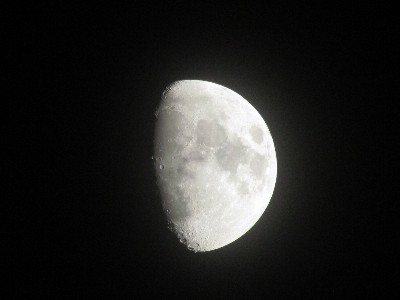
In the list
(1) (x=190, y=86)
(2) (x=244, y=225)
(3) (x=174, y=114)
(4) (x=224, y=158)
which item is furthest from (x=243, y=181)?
(1) (x=190, y=86)

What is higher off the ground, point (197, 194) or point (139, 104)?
point (139, 104)

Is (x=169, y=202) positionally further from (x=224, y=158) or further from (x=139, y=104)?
(x=139, y=104)

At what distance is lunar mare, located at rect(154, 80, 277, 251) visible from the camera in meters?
2.69

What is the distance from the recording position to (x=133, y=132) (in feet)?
8.61

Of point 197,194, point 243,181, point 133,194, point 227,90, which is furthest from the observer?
point 227,90

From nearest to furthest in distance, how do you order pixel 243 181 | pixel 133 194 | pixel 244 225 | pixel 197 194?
pixel 133 194, pixel 197 194, pixel 243 181, pixel 244 225

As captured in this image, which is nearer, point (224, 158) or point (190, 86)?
point (224, 158)

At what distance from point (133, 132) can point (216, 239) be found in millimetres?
1402

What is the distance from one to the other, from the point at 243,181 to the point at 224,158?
342mm

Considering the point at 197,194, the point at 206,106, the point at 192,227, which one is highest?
the point at 206,106

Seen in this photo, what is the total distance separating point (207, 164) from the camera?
2715mm

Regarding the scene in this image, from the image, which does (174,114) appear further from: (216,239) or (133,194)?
(216,239)

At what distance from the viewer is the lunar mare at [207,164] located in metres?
2.69

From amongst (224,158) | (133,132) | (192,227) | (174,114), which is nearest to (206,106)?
(174,114)
